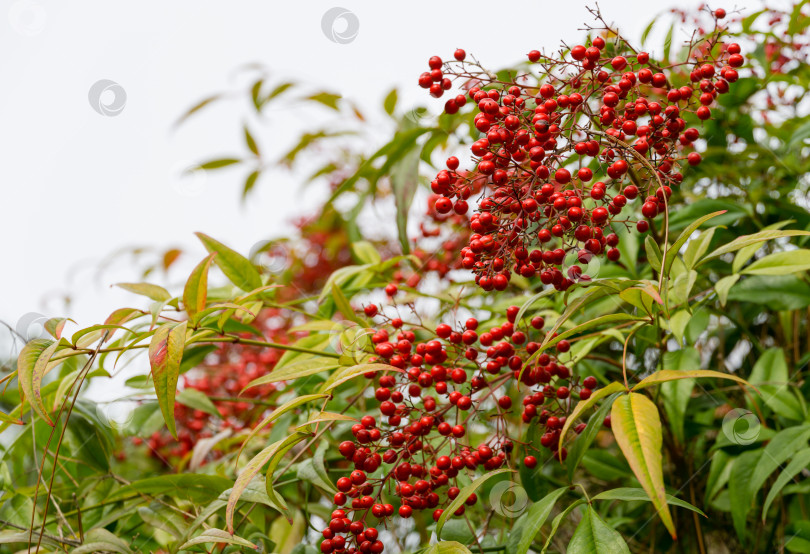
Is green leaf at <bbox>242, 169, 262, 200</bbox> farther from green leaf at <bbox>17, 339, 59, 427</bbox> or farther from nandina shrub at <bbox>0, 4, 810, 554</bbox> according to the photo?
green leaf at <bbox>17, 339, 59, 427</bbox>

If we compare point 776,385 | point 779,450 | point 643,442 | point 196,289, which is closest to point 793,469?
point 779,450

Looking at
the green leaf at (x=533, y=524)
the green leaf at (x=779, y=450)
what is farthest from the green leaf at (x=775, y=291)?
the green leaf at (x=533, y=524)

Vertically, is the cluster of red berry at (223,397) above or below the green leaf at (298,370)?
below

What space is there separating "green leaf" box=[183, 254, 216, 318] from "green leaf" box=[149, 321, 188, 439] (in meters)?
0.07

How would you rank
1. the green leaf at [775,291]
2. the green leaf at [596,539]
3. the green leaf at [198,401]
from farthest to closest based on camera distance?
the green leaf at [198,401] < the green leaf at [775,291] < the green leaf at [596,539]

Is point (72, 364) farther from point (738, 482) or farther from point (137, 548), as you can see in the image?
point (738, 482)

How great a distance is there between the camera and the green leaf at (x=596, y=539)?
0.46 m

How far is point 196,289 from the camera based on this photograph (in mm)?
586

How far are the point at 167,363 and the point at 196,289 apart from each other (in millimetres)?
115

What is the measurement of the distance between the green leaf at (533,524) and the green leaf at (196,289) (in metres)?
0.34

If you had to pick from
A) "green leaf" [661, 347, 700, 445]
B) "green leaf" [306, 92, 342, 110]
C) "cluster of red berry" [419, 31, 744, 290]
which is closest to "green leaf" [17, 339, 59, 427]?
"cluster of red berry" [419, 31, 744, 290]

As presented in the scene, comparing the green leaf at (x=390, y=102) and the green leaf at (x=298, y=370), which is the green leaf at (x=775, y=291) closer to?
the green leaf at (x=298, y=370)

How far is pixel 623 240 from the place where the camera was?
75 centimetres

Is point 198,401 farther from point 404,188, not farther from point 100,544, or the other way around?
point 404,188
